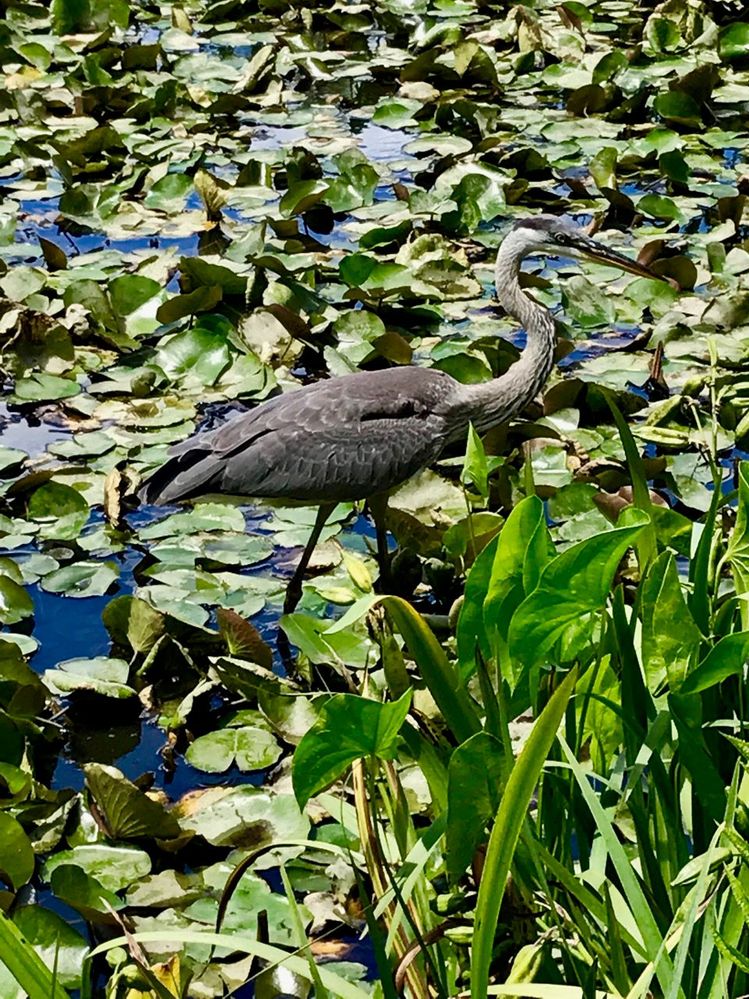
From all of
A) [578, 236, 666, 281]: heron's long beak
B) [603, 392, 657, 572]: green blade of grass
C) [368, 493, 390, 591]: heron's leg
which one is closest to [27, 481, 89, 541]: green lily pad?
[368, 493, 390, 591]: heron's leg

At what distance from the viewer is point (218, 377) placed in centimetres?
536

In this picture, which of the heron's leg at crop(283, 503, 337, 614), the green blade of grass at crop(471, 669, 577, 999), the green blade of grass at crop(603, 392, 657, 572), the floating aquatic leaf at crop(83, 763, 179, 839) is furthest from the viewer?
the heron's leg at crop(283, 503, 337, 614)

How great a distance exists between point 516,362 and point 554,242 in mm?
449

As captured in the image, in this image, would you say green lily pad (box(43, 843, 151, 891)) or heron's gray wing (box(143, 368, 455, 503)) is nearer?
green lily pad (box(43, 843, 151, 891))

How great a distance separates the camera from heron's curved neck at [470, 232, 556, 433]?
4652 mm

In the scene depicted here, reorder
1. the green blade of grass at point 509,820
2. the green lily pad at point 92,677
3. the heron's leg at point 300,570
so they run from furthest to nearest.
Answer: the heron's leg at point 300,570, the green lily pad at point 92,677, the green blade of grass at point 509,820

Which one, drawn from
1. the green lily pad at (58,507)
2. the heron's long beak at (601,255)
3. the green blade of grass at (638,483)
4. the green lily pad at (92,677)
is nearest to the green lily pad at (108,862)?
the green lily pad at (92,677)

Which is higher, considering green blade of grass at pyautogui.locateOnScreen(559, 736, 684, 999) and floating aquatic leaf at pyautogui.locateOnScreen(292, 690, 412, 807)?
floating aquatic leaf at pyautogui.locateOnScreen(292, 690, 412, 807)

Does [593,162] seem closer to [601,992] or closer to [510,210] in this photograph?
[510,210]

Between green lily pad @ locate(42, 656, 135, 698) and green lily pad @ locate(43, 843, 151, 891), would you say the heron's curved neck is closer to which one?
green lily pad @ locate(42, 656, 135, 698)

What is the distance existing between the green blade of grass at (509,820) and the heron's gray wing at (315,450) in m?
2.66

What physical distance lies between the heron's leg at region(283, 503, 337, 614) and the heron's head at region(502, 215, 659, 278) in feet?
4.11

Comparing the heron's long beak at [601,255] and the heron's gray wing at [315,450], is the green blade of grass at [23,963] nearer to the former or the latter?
the heron's gray wing at [315,450]

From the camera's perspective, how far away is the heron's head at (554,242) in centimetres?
503
